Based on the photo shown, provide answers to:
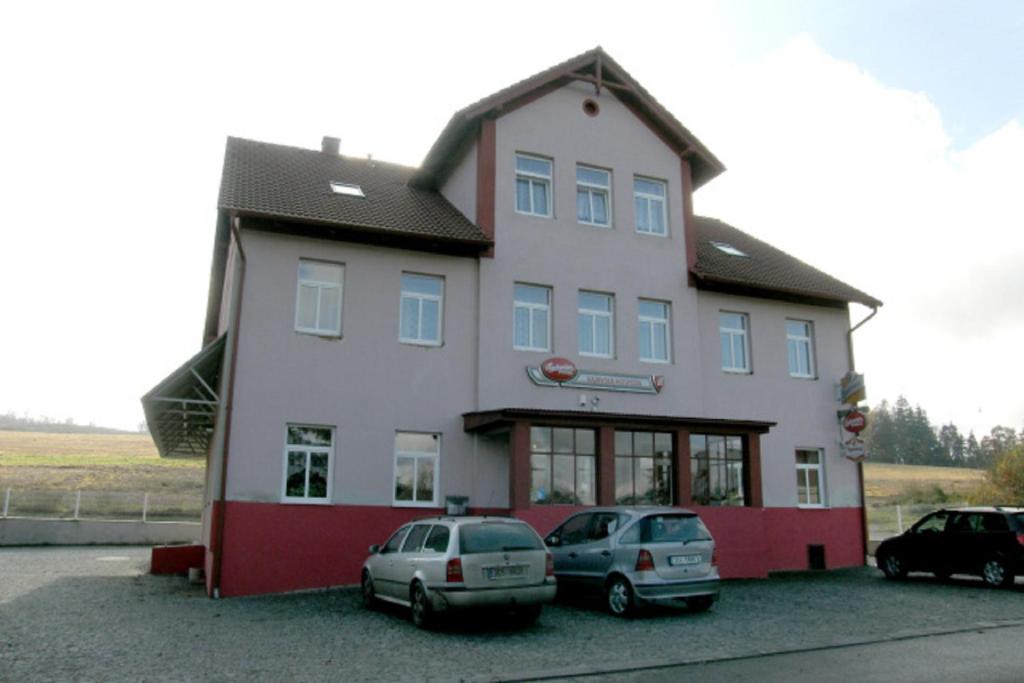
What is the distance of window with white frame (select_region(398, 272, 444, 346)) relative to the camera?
17.3 metres

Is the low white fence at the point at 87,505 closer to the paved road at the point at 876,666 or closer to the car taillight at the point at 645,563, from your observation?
the car taillight at the point at 645,563

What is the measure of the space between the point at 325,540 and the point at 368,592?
2.70m

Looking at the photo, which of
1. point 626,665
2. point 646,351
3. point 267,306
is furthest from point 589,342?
point 626,665

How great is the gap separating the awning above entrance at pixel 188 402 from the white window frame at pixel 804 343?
13.7 meters

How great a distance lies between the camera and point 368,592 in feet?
43.3

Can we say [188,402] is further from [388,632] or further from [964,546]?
[964,546]

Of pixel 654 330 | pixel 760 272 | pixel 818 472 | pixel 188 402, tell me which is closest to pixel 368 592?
pixel 188 402

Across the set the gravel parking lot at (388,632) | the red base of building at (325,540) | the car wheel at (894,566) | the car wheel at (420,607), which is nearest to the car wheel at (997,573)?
the gravel parking lot at (388,632)

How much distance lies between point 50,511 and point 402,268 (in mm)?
22501

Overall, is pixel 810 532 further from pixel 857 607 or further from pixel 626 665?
pixel 626 665

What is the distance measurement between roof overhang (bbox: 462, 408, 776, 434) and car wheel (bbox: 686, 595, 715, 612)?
435 cm

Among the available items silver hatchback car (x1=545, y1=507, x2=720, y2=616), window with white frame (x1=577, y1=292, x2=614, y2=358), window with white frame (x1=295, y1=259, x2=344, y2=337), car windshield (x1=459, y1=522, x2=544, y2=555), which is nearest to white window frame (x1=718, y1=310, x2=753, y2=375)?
window with white frame (x1=577, y1=292, x2=614, y2=358)

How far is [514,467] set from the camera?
15.7 m

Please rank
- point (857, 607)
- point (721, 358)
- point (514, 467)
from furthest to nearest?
point (721, 358), point (514, 467), point (857, 607)
